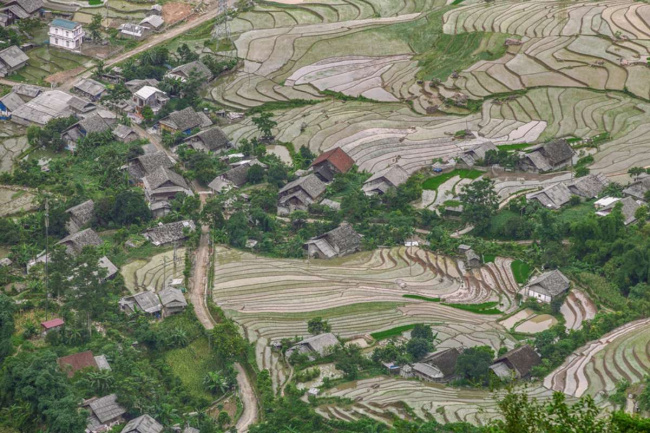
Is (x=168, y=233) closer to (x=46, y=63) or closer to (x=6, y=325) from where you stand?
(x=6, y=325)

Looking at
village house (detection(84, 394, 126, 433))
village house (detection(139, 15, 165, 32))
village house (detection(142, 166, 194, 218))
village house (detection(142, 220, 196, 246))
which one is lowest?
village house (detection(84, 394, 126, 433))

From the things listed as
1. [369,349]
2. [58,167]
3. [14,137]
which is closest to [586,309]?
[369,349]

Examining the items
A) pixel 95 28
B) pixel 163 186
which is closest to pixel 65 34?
pixel 95 28

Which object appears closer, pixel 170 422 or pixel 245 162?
pixel 170 422

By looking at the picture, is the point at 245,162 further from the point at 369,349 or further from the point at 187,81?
the point at 369,349

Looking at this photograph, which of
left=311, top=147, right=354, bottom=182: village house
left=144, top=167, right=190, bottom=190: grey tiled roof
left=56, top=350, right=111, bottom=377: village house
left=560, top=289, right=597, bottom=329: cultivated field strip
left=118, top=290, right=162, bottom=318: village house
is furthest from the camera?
left=311, top=147, right=354, bottom=182: village house

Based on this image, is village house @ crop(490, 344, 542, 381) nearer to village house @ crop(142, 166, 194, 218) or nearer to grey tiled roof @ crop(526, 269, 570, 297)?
grey tiled roof @ crop(526, 269, 570, 297)

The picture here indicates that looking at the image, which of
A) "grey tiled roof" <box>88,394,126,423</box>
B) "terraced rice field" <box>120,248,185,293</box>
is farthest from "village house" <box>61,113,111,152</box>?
"grey tiled roof" <box>88,394,126,423</box>
